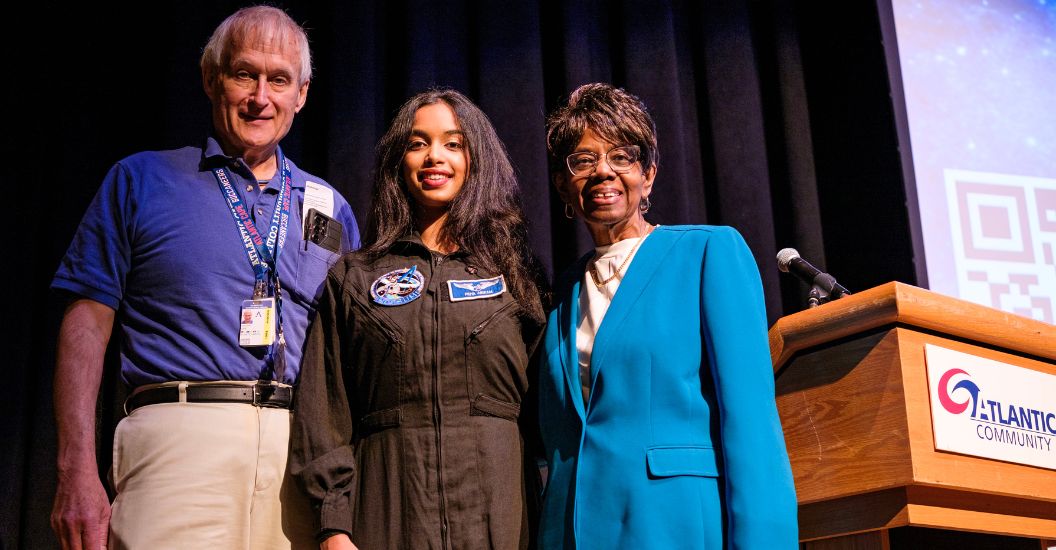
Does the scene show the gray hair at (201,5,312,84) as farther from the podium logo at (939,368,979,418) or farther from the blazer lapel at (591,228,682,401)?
the podium logo at (939,368,979,418)

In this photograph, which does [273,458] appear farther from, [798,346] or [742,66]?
[742,66]

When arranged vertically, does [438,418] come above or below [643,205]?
below

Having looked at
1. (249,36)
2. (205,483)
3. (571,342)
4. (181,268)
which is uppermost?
(249,36)

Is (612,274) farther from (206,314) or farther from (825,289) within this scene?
(206,314)

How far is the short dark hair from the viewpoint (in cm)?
201

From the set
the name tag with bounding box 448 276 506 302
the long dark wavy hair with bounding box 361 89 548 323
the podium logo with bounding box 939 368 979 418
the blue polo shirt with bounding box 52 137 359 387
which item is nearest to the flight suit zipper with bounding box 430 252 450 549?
the name tag with bounding box 448 276 506 302

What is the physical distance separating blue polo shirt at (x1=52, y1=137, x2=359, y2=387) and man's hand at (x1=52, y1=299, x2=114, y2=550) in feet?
0.15

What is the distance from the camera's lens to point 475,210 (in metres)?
2.06

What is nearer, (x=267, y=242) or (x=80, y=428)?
(x=80, y=428)

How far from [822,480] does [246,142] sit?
1.40m

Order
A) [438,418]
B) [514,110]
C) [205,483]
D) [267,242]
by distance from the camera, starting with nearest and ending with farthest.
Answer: [438,418] → [205,483] → [267,242] → [514,110]

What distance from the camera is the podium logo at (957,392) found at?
5.51 feet

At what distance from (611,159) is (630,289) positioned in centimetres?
31

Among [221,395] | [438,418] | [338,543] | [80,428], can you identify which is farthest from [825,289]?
[80,428]
